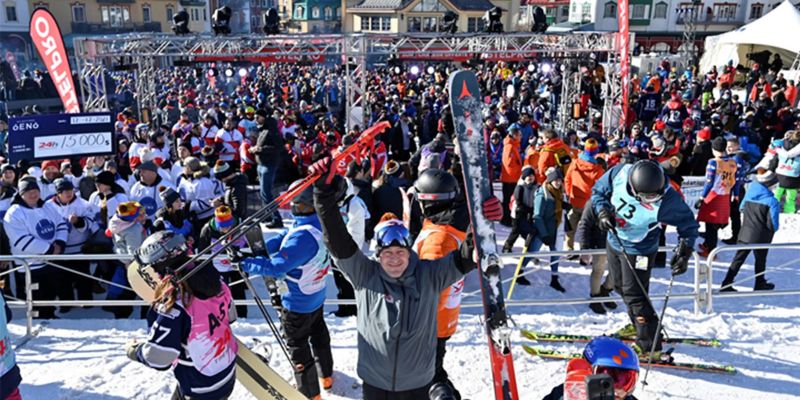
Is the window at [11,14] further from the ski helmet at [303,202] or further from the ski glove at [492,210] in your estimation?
the ski glove at [492,210]

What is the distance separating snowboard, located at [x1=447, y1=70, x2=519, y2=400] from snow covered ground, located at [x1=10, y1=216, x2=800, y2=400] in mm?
1585

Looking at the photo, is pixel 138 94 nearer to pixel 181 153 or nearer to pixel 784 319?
pixel 181 153

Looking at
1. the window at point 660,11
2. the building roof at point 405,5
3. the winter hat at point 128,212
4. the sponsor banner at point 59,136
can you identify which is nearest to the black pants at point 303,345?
the winter hat at point 128,212

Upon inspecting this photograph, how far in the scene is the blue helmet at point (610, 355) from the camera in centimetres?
273

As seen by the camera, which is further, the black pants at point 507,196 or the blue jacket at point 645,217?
the black pants at point 507,196

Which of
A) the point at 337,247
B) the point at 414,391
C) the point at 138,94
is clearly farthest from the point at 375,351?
the point at 138,94

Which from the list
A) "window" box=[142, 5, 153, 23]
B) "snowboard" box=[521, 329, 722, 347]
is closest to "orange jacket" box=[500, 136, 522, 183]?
"snowboard" box=[521, 329, 722, 347]

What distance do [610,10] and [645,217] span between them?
5124cm

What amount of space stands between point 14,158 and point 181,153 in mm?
2393

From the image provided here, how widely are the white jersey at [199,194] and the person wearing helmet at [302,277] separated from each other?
4.00 m

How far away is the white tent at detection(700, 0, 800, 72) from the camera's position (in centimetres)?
2316

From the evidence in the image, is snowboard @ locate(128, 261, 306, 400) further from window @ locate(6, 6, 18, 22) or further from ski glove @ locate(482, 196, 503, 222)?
window @ locate(6, 6, 18, 22)

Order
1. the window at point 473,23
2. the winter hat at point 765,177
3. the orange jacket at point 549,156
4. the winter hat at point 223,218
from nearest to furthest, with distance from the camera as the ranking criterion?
1. the winter hat at point 223,218
2. the winter hat at point 765,177
3. the orange jacket at point 549,156
4. the window at point 473,23

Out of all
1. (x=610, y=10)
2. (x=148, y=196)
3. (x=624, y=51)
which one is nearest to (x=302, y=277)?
(x=148, y=196)
